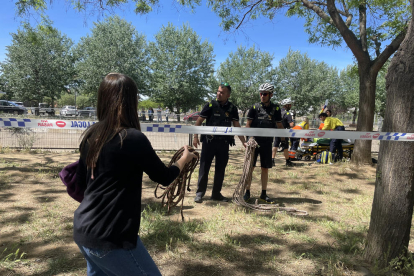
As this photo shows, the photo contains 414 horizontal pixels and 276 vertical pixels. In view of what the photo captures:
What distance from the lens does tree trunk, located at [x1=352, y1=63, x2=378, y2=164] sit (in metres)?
7.00

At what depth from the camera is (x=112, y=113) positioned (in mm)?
1419

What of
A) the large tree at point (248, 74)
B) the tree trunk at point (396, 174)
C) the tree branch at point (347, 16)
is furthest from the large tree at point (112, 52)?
the tree trunk at point (396, 174)

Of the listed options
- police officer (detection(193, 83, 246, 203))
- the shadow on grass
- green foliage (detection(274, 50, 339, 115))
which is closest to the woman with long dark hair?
police officer (detection(193, 83, 246, 203))

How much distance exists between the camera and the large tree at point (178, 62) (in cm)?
3378

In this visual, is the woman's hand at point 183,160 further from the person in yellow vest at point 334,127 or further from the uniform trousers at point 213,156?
the person in yellow vest at point 334,127

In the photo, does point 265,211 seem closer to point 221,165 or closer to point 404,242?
point 221,165

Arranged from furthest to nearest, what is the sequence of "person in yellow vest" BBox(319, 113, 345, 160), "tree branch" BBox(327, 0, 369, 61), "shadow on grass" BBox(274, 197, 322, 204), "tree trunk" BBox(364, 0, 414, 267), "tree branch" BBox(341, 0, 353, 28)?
"person in yellow vest" BBox(319, 113, 345, 160)
"tree branch" BBox(341, 0, 353, 28)
"tree branch" BBox(327, 0, 369, 61)
"shadow on grass" BBox(274, 197, 322, 204)
"tree trunk" BBox(364, 0, 414, 267)

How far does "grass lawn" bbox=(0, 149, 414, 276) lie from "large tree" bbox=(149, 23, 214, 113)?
2986 cm

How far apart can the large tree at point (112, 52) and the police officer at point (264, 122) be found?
28.6m

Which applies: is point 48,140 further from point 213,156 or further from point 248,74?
point 248,74

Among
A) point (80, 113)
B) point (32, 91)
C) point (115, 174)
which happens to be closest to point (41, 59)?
point (32, 91)

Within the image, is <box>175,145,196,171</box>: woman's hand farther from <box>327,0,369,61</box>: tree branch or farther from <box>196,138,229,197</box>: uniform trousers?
<box>327,0,369,61</box>: tree branch

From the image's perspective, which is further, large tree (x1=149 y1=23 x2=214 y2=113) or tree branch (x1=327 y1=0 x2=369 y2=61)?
large tree (x1=149 y1=23 x2=214 y2=113)

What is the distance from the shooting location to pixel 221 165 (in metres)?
4.53
